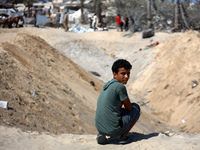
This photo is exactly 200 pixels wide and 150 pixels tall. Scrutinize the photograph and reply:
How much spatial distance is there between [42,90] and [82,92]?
2181 millimetres

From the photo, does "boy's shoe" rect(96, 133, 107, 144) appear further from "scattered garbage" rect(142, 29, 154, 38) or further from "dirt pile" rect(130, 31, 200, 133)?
"scattered garbage" rect(142, 29, 154, 38)

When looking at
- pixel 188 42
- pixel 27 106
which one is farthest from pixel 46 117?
pixel 188 42

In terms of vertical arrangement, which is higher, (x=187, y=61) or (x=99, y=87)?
(x=187, y=61)

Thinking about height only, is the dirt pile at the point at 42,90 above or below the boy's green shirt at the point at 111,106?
below

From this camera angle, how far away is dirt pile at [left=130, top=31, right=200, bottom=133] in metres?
9.60

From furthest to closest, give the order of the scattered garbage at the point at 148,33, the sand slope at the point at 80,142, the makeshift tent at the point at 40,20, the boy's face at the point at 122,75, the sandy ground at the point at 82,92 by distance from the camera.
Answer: the makeshift tent at the point at 40,20, the scattered garbage at the point at 148,33, the sandy ground at the point at 82,92, the boy's face at the point at 122,75, the sand slope at the point at 80,142

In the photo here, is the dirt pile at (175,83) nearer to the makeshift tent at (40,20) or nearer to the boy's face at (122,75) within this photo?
the boy's face at (122,75)

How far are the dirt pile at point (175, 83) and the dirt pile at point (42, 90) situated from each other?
7.50 ft

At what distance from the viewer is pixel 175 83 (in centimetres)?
1118

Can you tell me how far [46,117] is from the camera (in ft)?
19.9

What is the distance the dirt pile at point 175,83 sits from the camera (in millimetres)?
9602

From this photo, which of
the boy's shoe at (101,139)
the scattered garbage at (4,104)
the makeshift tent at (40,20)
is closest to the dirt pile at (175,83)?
the boy's shoe at (101,139)

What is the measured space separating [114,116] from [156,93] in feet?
25.0

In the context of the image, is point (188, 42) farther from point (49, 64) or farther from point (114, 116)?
point (114, 116)
